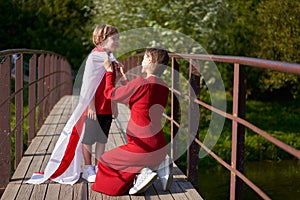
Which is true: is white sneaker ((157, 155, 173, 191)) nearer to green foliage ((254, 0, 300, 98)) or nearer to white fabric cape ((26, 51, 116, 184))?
white fabric cape ((26, 51, 116, 184))

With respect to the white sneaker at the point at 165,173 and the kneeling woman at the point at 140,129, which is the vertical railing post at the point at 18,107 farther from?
the white sneaker at the point at 165,173

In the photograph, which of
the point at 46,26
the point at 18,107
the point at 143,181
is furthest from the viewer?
the point at 46,26

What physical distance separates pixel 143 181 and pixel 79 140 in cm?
77

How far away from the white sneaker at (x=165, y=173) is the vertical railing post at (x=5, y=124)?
115 cm

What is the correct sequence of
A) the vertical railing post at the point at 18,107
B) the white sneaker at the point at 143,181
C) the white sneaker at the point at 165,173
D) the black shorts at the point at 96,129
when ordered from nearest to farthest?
1. the white sneaker at the point at 143,181
2. the white sneaker at the point at 165,173
3. the black shorts at the point at 96,129
4. the vertical railing post at the point at 18,107

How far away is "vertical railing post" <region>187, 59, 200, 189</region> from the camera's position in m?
4.83

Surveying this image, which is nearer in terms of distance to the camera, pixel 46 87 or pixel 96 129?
pixel 96 129

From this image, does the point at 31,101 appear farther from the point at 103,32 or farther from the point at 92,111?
the point at 103,32

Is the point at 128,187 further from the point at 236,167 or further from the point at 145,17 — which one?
the point at 145,17

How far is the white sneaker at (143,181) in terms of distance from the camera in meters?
4.30

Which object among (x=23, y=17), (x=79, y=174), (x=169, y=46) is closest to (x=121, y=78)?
(x=79, y=174)

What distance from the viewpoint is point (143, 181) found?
4324 millimetres

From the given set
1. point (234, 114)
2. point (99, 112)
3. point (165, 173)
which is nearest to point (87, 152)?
point (99, 112)

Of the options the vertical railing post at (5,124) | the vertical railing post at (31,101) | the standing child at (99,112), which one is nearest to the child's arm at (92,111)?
the standing child at (99,112)
